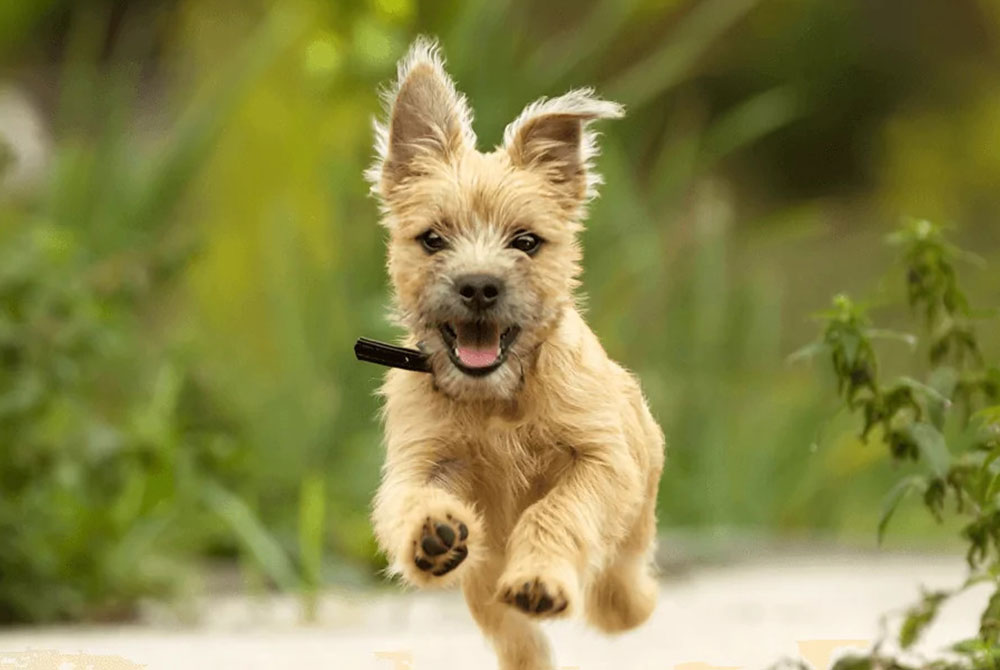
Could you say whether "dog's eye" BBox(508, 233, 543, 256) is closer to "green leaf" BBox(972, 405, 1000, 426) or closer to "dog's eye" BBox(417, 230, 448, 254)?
"dog's eye" BBox(417, 230, 448, 254)

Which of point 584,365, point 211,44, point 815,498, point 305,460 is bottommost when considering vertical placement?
point 815,498

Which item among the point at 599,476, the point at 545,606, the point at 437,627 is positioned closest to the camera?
the point at 545,606

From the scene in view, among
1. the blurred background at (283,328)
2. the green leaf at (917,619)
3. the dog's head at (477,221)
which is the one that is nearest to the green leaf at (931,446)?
the blurred background at (283,328)

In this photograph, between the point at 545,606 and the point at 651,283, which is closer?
the point at 545,606

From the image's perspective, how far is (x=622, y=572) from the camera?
2.23 meters

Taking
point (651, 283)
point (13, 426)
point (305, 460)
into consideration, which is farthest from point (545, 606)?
point (651, 283)

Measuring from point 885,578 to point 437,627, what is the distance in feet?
6.99

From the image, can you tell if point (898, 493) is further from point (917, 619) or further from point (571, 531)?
point (571, 531)

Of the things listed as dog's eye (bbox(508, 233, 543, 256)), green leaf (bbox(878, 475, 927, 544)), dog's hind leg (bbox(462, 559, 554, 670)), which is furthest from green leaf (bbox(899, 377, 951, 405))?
dog's eye (bbox(508, 233, 543, 256))

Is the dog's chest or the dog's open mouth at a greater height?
the dog's open mouth

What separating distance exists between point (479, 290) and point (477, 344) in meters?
0.08

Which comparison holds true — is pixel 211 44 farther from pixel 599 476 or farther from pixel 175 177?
pixel 599 476

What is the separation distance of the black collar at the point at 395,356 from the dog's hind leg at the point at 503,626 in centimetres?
31

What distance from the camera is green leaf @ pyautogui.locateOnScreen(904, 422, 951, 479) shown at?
2.70 meters
